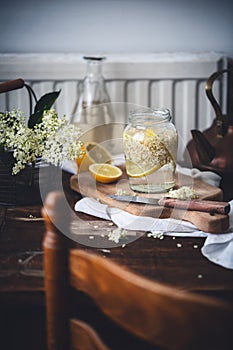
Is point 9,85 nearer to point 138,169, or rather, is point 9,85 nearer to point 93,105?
point 138,169

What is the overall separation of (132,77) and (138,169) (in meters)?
0.73

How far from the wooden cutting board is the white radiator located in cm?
59

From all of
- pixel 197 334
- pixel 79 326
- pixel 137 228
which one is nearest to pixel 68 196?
pixel 137 228

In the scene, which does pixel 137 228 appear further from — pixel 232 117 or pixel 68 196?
pixel 232 117

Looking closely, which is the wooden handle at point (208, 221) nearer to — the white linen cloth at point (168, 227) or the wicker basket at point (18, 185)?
the white linen cloth at point (168, 227)

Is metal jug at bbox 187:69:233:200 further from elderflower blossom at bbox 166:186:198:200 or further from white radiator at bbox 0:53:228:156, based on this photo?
white radiator at bbox 0:53:228:156

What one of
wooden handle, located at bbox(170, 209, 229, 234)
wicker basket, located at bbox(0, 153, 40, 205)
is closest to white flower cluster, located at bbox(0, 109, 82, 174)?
wicker basket, located at bbox(0, 153, 40, 205)

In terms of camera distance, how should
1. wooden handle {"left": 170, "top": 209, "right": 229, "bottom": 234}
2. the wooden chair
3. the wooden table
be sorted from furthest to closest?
1. wooden handle {"left": 170, "top": 209, "right": 229, "bottom": 234}
2. the wooden table
3. the wooden chair

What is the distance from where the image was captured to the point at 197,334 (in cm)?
72

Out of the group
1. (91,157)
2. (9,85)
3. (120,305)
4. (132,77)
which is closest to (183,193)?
(91,157)

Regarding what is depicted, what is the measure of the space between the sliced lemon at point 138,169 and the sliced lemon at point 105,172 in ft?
0.25

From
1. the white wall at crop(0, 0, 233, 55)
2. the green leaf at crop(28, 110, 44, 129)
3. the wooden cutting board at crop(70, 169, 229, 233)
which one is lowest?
the wooden cutting board at crop(70, 169, 229, 233)

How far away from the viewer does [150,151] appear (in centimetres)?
142

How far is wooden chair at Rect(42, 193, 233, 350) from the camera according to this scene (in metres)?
0.70
